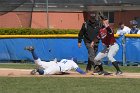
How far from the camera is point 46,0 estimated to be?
100ft

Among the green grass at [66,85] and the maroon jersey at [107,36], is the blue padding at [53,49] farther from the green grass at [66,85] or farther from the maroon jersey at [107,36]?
the green grass at [66,85]

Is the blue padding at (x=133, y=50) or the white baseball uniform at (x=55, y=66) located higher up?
the white baseball uniform at (x=55, y=66)

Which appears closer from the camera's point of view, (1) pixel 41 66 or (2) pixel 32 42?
(1) pixel 41 66

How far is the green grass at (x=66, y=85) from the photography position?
10.4m

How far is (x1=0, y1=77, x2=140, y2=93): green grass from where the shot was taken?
10.4m

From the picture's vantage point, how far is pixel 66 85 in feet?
36.9

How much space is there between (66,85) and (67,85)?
0.02 m

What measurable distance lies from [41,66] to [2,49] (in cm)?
725

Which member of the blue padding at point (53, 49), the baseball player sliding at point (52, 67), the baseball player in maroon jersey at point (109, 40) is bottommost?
the blue padding at point (53, 49)

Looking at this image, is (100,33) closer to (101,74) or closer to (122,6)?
(101,74)

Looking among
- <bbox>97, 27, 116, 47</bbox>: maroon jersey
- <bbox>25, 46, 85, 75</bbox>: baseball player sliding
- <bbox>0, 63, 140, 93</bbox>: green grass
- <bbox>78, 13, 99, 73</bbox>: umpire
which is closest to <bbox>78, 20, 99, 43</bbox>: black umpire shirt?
<bbox>78, 13, 99, 73</bbox>: umpire

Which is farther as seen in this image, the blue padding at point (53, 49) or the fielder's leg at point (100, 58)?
the blue padding at point (53, 49)

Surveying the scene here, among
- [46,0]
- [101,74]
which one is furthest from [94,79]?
[46,0]

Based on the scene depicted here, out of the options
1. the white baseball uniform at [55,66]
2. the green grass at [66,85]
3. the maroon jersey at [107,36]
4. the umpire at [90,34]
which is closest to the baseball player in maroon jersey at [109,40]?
the maroon jersey at [107,36]
